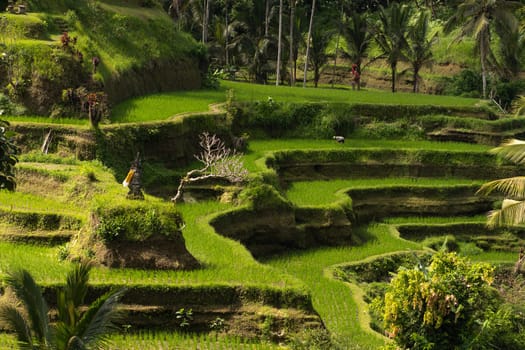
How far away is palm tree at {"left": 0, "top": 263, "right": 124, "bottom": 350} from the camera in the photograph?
9.04 m

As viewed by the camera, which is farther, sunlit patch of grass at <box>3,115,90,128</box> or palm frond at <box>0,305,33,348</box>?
sunlit patch of grass at <box>3,115,90,128</box>

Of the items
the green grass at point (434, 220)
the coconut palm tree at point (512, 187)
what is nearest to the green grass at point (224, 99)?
the green grass at point (434, 220)

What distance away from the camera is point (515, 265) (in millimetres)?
21906

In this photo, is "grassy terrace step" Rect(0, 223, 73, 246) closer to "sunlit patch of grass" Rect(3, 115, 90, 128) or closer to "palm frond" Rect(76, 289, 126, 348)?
"sunlit patch of grass" Rect(3, 115, 90, 128)

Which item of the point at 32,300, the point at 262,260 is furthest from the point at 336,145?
the point at 32,300

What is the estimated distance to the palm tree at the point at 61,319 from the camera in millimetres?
9039

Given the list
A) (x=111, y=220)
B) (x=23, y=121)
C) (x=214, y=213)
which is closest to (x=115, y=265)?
(x=111, y=220)

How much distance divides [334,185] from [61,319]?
56.0 ft

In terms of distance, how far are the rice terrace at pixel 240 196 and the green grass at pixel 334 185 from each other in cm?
12

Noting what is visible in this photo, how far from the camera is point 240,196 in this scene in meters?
20.9

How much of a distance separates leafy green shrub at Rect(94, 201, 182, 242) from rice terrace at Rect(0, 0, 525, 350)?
0.03 metres

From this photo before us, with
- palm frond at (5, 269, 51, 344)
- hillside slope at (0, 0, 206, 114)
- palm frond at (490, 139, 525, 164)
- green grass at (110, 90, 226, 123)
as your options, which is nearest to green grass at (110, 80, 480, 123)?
green grass at (110, 90, 226, 123)

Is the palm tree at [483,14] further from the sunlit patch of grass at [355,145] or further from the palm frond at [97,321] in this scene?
the palm frond at [97,321]

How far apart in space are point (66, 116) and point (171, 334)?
1035 cm
